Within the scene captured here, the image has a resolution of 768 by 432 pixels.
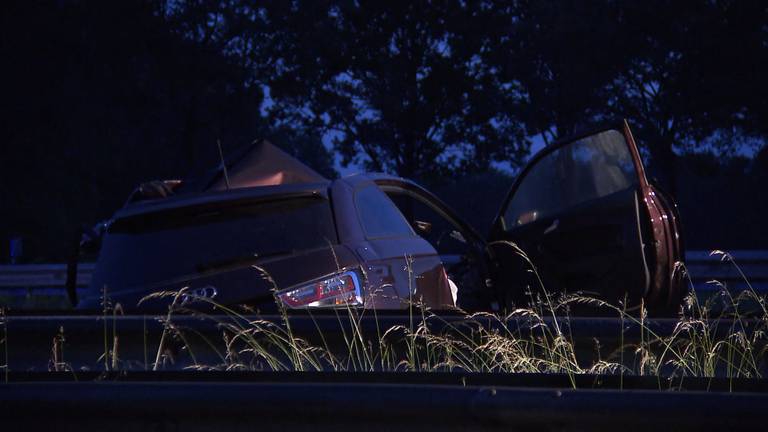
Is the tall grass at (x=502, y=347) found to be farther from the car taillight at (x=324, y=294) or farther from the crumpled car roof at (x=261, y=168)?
the crumpled car roof at (x=261, y=168)

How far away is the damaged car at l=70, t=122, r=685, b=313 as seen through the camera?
5258 millimetres

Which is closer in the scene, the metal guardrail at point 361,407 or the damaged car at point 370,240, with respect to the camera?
the metal guardrail at point 361,407

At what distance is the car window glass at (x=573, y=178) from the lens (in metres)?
6.42

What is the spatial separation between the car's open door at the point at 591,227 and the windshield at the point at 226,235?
121cm

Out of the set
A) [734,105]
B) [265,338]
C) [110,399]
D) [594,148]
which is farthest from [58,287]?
[734,105]

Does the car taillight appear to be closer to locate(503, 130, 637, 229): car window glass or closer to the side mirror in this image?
the side mirror

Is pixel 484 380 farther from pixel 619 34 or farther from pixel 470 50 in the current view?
pixel 470 50

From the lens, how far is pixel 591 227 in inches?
259

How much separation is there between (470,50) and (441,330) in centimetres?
3787

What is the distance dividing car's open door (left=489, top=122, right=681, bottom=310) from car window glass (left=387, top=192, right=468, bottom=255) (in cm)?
37

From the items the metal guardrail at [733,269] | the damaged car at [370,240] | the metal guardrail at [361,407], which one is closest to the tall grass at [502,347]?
the damaged car at [370,240]

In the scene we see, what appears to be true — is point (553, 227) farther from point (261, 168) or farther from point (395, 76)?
point (395, 76)

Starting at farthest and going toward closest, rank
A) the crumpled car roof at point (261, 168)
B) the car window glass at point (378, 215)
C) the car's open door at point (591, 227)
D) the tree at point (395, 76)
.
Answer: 1. the tree at point (395, 76)
2. the crumpled car roof at point (261, 168)
3. the car's open door at point (591, 227)
4. the car window glass at point (378, 215)

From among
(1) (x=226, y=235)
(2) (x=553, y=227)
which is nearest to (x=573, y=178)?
(2) (x=553, y=227)
